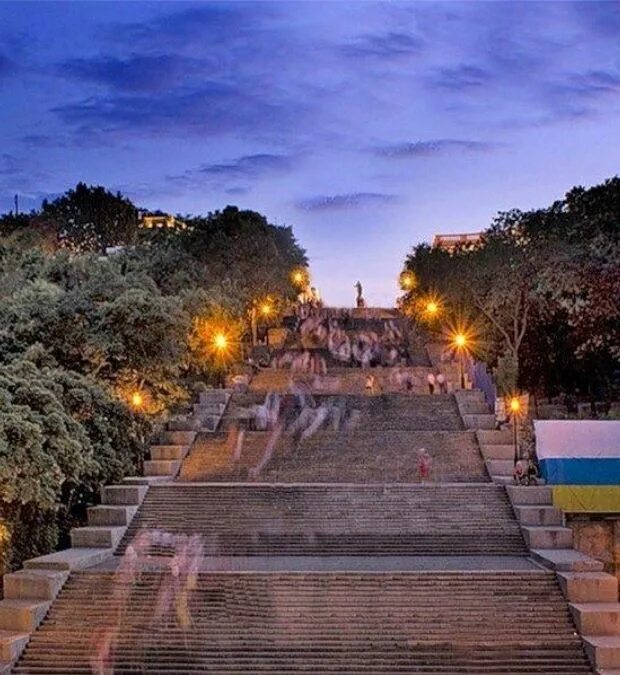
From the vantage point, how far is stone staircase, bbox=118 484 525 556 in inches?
885

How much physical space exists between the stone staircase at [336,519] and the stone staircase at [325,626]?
10.2ft

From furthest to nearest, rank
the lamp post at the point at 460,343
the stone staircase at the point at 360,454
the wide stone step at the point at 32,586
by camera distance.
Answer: the lamp post at the point at 460,343 < the stone staircase at the point at 360,454 < the wide stone step at the point at 32,586

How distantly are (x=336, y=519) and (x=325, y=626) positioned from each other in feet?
19.8

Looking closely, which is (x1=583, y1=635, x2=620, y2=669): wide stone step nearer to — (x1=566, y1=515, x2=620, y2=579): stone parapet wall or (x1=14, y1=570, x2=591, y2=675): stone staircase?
(x1=14, y1=570, x2=591, y2=675): stone staircase

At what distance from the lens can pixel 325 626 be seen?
17859 millimetres

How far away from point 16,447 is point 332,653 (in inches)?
279

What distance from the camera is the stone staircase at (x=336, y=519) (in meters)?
22.5

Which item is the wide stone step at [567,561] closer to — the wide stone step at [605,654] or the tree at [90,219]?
the wide stone step at [605,654]

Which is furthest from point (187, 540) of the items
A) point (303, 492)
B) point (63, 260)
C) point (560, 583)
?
point (63, 260)

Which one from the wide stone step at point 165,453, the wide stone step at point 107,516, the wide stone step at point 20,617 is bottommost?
the wide stone step at point 20,617

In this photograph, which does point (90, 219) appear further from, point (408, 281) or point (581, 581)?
point (581, 581)

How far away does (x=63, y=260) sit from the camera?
3969cm

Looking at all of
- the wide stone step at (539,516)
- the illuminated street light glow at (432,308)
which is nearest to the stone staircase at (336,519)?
the wide stone step at (539,516)

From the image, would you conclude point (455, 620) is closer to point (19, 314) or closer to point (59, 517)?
point (59, 517)
